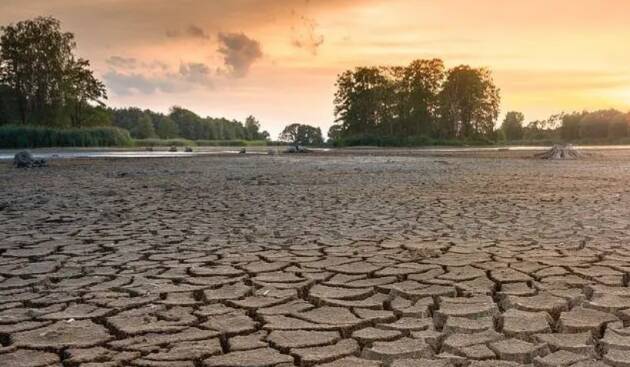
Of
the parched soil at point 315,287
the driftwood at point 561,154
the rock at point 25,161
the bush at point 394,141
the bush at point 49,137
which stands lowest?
the parched soil at point 315,287

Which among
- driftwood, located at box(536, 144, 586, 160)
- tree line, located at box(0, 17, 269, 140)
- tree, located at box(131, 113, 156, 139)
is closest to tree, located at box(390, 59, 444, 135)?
tree line, located at box(0, 17, 269, 140)

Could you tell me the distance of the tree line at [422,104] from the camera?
7050 cm

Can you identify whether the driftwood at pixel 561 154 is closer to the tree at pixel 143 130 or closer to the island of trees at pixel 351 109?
the island of trees at pixel 351 109

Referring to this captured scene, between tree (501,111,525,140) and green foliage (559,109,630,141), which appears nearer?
green foliage (559,109,630,141)

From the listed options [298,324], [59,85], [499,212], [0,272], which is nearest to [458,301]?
[298,324]

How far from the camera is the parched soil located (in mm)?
2807

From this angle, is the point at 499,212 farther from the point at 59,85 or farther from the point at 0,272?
the point at 59,85

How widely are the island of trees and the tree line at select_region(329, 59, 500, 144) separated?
12 cm

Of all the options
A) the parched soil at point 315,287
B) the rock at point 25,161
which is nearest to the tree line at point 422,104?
the rock at point 25,161

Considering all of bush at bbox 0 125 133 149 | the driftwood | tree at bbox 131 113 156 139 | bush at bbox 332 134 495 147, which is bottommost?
the driftwood

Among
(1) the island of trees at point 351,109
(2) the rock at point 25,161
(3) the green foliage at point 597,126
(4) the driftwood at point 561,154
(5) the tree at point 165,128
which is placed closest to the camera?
(2) the rock at point 25,161

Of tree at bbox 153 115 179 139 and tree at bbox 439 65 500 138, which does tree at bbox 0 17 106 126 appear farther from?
tree at bbox 153 115 179 139

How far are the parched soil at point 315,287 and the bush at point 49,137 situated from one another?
118 feet

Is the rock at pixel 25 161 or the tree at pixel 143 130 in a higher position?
the tree at pixel 143 130
